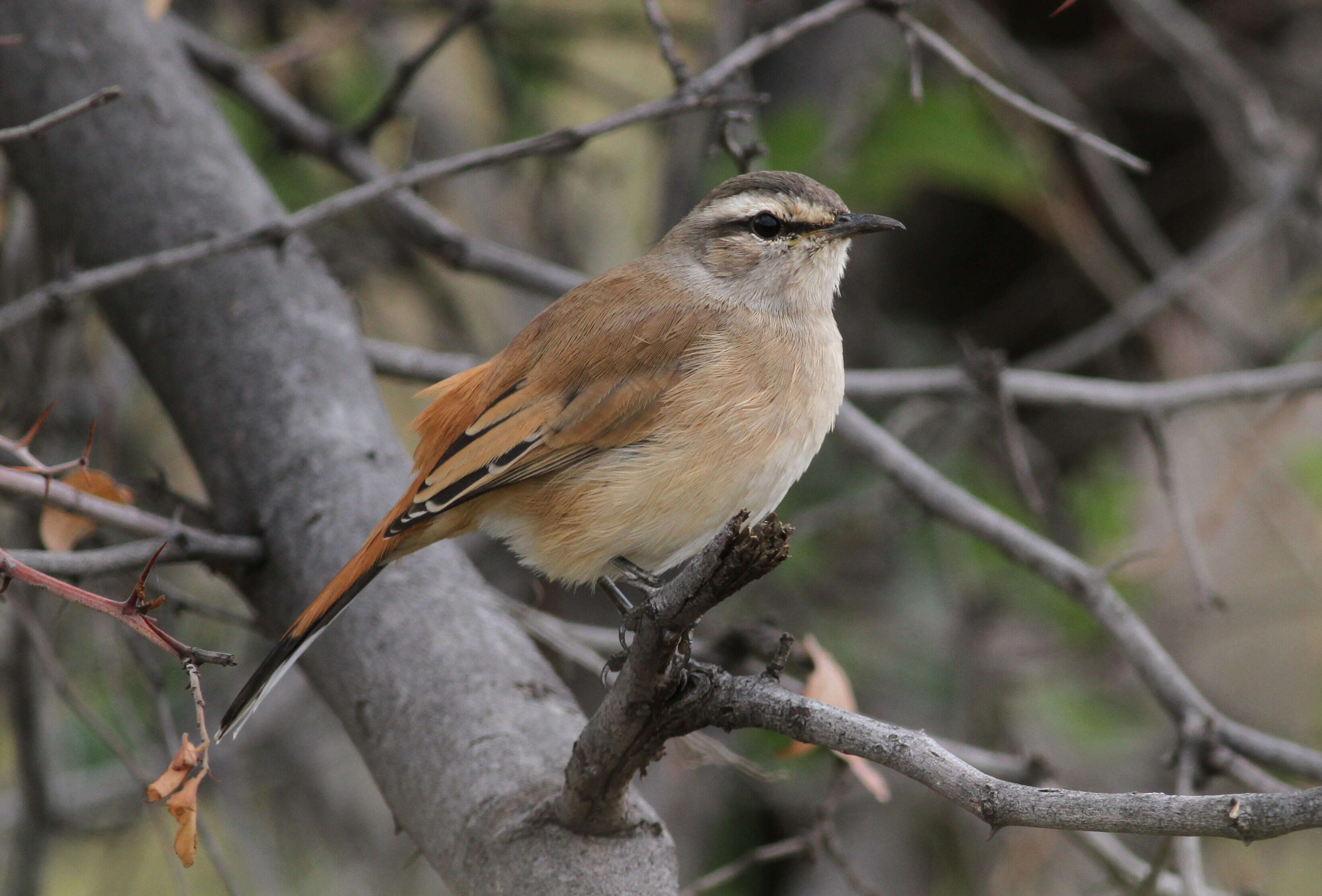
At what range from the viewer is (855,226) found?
3.63 metres

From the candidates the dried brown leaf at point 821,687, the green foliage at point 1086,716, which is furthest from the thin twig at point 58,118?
the green foliage at point 1086,716

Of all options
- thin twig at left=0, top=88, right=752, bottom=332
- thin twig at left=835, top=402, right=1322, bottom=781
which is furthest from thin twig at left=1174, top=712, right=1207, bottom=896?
thin twig at left=0, top=88, right=752, bottom=332

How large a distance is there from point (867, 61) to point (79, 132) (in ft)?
11.8

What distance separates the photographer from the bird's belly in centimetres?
305

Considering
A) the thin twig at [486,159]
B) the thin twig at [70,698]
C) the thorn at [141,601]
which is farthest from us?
the thin twig at [70,698]

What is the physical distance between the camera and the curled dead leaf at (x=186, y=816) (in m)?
2.10

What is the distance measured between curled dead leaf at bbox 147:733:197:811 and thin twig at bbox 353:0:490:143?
245 centimetres

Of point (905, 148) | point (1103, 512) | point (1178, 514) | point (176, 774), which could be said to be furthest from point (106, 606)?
point (1103, 512)

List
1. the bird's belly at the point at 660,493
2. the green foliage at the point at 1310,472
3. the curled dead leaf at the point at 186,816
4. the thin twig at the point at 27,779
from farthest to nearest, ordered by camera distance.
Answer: the green foliage at the point at 1310,472, the thin twig at the point at 27,779, the bird's belly at the point at 660,493, the curled dead leaf at the point at 186,816

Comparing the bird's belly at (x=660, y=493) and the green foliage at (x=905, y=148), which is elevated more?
the green foliage at (x=905, y=148)

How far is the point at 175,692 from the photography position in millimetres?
5395

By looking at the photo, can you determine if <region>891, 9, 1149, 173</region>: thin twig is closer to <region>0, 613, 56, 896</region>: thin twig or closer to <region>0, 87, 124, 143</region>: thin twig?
<region>0, 87, 124, 143</region>: thin twig

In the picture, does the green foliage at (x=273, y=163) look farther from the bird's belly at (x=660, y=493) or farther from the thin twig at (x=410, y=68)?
the bird's belly at (x=660, y=493)

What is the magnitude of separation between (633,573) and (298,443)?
99 centimetres
